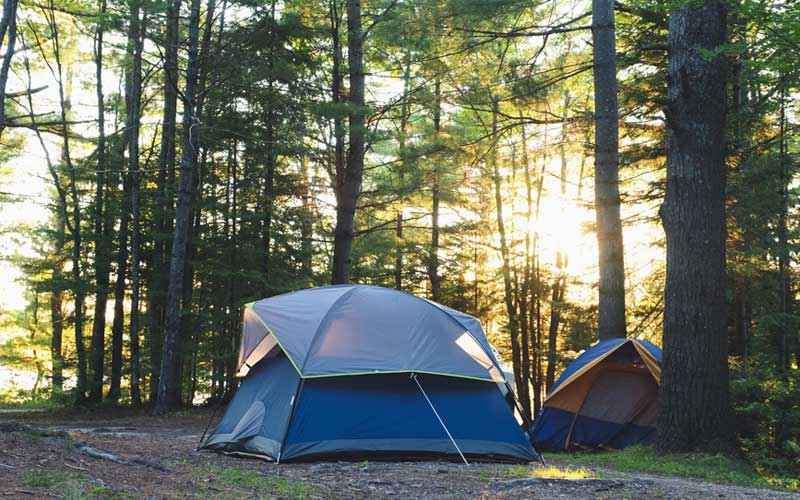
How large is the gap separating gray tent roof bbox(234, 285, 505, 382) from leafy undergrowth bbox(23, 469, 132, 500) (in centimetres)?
288

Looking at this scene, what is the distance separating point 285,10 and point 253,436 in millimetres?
10206

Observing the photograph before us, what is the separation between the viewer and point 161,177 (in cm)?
1638

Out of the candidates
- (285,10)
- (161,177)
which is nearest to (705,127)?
(285,10)

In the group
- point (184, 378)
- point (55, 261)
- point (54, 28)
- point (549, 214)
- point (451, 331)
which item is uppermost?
point (54, 28)

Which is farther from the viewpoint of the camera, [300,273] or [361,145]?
[300,273]

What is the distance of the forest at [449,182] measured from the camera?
7562mm

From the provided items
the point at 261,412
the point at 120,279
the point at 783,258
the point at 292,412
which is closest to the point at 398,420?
the point at 292,412

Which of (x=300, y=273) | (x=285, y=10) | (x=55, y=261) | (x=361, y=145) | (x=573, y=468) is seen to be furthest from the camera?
(x=55, y=261)

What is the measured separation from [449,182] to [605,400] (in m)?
7.35

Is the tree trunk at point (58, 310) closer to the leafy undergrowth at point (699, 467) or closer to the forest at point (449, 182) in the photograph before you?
the forest at point (449, 182)

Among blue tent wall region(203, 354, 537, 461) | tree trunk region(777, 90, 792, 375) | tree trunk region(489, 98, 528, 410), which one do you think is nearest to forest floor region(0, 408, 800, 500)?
blue tent wall region(203, 354, 537, 461)

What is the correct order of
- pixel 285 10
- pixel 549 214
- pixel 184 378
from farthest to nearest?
pixel 549 214 → pixel 184 378 → pixel 285 10

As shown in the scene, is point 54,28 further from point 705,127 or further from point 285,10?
point 705,127

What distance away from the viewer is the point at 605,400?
1008 cm
